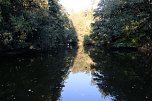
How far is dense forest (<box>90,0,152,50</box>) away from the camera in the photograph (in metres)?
53.7

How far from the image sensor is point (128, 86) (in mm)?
21203

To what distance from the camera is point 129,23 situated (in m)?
57.3

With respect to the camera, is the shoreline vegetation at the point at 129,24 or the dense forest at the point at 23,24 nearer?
the dense forest at the point at 23,24

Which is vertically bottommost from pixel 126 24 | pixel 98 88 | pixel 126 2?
pixel 98 88

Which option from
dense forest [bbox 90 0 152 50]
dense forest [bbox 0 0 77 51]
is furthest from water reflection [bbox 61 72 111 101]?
dense forest [bbox 90 0 152 50]

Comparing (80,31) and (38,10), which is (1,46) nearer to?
(38,10)

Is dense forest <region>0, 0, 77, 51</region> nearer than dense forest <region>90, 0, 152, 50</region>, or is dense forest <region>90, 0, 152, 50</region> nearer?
dense forest <region>0, 0, 77, 51</region>

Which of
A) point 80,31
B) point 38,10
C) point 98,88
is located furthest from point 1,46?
point 80,31

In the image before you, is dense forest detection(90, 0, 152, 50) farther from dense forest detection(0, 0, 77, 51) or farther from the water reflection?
the water reflection

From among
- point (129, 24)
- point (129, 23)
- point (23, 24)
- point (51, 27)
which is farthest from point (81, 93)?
point (51, 27)

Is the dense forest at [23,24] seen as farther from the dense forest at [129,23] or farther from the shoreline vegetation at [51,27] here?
the dense forest at [129,23]

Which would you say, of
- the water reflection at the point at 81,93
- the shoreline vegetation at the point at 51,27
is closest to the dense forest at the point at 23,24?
the shoreline vegetation at the point at 51,27

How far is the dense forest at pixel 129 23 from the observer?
53656mm

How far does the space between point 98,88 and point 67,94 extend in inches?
118
